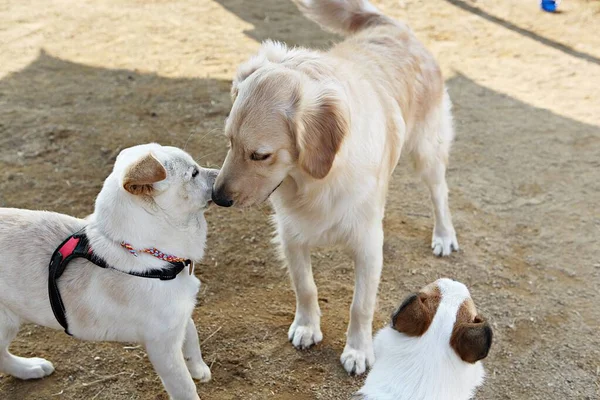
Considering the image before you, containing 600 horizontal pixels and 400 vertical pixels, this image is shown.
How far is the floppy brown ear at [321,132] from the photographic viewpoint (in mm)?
2645

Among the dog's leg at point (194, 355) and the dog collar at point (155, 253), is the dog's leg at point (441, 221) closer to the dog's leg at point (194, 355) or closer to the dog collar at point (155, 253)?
the dog's leg at point (194, 355)

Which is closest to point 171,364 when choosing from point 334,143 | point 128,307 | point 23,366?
point 128,307

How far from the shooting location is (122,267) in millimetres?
2590

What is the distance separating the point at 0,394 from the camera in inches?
124

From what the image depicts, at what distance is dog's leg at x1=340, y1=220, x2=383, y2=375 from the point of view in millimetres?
3195

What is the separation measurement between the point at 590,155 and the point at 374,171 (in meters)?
3.19

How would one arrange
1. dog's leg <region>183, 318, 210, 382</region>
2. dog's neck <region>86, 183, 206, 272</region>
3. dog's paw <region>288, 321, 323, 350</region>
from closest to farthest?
dog's neck <region>86, 183, 206, 272</region> → dog's leg <region>183, 318, 210, 382</region> → dog's paw <region>288, 321, 323, 350</region>

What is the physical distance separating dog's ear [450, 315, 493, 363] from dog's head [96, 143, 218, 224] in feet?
4.41

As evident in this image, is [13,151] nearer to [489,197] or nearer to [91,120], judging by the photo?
[91,120]

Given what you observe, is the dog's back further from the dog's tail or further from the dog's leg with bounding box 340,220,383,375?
the dog's leg with bounding box 340,220,383,375

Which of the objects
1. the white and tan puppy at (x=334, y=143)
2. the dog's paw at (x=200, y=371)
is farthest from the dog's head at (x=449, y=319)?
the dog's paw at (x=200, y=371)

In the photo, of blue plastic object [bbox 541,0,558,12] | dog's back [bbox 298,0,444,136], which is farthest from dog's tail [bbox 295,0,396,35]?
blue plastic object [bbox 541,0,558,12]

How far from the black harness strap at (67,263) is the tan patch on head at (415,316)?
1096 millimetres

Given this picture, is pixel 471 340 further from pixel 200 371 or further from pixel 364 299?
pixel 200 371
